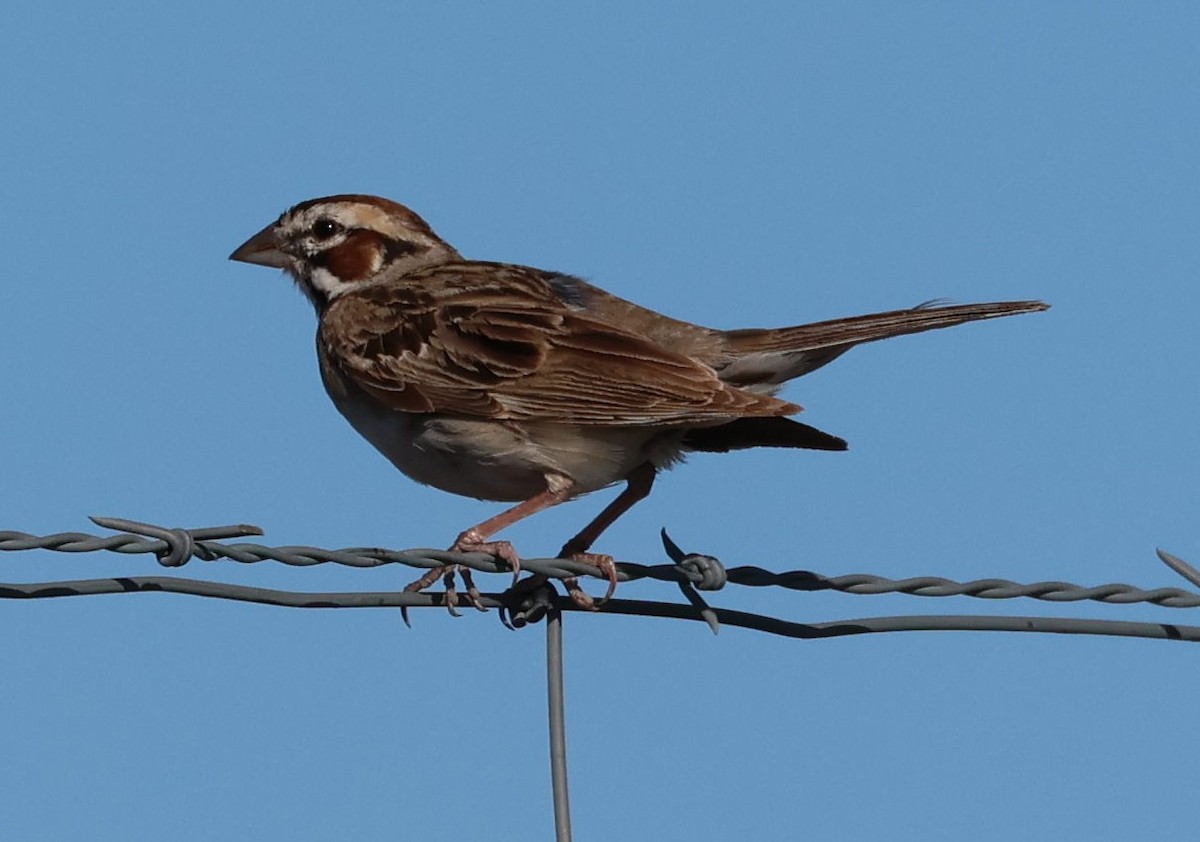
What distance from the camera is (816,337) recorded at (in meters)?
7.27

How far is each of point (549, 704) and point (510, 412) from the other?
8.60 feet

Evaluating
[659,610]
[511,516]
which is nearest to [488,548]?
[511,516]

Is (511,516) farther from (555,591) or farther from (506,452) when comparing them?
(555,591)

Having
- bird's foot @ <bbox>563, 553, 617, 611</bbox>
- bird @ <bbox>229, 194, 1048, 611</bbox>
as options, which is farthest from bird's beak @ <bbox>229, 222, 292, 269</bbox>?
bird's foot @ <bbox>563, 553, 617, 611</bbox>

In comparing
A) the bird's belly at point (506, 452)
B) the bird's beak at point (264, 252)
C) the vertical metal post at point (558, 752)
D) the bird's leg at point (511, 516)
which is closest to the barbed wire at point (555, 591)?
the vertical metal post at point (558, 752)

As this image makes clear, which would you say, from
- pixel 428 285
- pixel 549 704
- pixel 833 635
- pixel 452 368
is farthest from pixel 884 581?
pixel 428 285

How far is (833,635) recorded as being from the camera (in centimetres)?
545

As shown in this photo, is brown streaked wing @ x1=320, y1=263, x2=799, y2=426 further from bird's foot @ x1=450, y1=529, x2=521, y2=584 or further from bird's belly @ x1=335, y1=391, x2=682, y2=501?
bird's foot @ x1=450, y1=529, x2=521, y2=584

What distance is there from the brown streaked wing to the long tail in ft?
1.00

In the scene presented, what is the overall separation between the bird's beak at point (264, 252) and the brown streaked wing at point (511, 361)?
0.85m

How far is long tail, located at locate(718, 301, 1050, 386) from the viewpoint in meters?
7.07

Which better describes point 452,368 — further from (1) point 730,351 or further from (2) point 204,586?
(2) point 204,586

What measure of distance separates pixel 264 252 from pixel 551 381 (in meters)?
2.41

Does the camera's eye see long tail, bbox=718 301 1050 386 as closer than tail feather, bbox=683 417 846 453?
Yes
